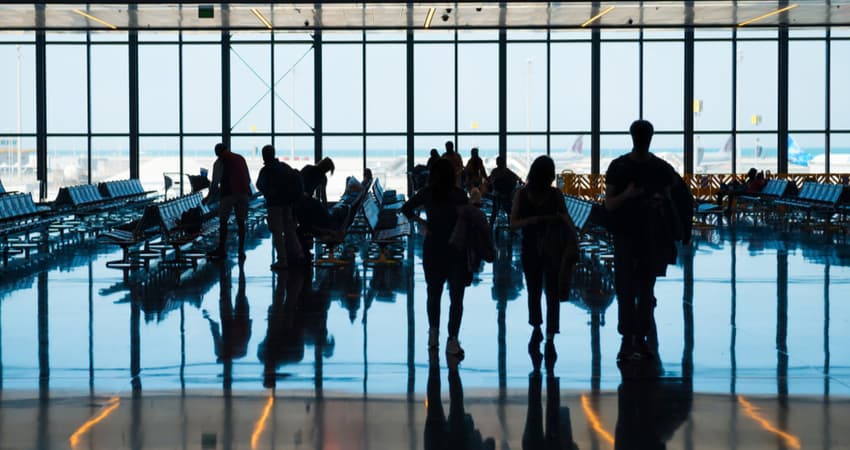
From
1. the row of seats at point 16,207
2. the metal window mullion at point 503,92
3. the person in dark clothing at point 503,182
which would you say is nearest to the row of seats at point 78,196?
the row of seats at point 16,207

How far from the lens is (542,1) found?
20.5m

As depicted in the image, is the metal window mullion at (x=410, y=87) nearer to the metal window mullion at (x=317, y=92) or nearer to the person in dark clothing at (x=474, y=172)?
the metal window mullion at (x=317, y=92)

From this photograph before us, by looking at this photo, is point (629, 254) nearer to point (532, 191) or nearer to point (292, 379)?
point (532, 191)

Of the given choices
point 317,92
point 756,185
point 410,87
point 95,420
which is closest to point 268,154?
point 95,420

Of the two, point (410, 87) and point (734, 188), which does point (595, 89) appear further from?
point (734, 188)

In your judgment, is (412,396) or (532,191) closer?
(412,396)

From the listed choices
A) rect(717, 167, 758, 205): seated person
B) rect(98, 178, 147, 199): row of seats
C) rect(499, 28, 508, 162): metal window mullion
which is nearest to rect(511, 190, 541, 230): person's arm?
rect(98, 178, 147, 199): row of seats

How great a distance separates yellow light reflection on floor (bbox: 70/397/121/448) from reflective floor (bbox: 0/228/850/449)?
0.07 ft

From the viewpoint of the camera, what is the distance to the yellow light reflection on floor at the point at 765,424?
5.48m

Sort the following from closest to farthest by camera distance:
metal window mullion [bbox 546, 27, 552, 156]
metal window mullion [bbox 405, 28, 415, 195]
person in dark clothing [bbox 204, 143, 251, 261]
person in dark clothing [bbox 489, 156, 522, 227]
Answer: person in dark clothing [bbox 204, 143, 251, 261] → person in dark clothing [bbox 489, 156, 522, 227] → metal window mullion [bbox 405, 28, 415, 195] → metal window mullion [bbox 546, 27, 552, 156]

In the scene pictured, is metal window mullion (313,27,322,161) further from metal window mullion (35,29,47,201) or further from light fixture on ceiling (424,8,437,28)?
metal window mullion (35,29,47,201)

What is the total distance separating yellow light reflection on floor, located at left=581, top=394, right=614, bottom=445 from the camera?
556 cm

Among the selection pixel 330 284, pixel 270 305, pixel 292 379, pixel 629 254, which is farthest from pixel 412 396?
pixel 330 284

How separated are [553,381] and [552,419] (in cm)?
94
